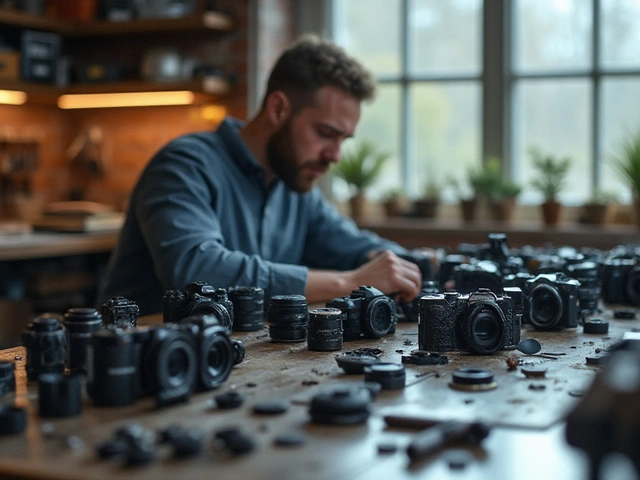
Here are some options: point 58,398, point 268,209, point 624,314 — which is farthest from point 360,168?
point 58,398

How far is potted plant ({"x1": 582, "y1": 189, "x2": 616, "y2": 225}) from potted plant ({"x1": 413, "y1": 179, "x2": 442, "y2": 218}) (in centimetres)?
73

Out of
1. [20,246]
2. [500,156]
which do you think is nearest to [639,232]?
[500,156]

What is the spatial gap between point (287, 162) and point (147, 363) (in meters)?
1.57

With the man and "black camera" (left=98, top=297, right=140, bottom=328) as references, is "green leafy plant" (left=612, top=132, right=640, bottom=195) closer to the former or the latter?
the man

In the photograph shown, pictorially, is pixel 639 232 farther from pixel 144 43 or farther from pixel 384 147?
pixel 144 43

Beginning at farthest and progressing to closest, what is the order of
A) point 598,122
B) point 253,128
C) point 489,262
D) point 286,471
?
point 598,122
point 253,128
point 489,262
point 286,471

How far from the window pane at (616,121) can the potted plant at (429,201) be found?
81cm

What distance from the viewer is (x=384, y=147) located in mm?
4750

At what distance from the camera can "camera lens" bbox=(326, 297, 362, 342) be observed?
188cm

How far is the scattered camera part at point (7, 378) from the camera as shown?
1.39 metres

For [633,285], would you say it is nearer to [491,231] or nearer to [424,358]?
[424,358]

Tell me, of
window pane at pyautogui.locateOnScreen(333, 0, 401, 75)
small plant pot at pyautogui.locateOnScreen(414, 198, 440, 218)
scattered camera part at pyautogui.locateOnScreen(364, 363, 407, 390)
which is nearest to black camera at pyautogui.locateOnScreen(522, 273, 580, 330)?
scattered camera part at pyautogui.locateOnScreen(364, 363, 407, 390)

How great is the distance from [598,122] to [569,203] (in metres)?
0.42

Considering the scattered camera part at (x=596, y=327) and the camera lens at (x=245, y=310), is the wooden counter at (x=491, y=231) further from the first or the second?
the camera lens at (x=245, y=310)
